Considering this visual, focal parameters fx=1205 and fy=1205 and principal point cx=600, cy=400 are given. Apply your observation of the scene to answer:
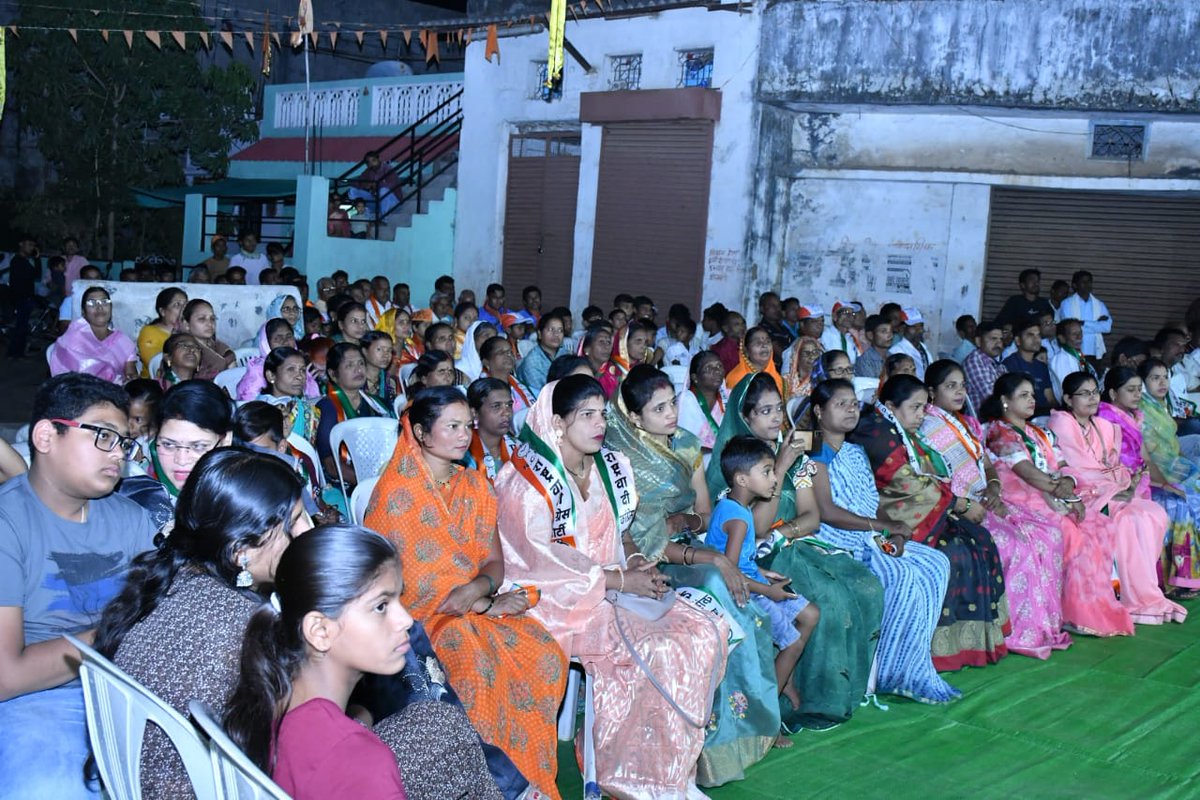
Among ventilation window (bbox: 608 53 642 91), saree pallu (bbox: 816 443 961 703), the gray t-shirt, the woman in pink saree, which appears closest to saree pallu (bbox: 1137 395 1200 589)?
the woman in pink saree

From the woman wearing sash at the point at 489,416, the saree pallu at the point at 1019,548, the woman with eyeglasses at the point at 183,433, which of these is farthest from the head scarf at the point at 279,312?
the woman with eyeglasses at the point at 183,433

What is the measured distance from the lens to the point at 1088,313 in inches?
432

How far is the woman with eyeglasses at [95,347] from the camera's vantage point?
7.14 metres

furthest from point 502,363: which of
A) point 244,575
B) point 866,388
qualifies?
point 244,575

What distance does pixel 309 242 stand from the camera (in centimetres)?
1426

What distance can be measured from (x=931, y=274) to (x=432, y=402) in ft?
28.8

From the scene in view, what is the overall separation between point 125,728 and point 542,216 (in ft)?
39.3

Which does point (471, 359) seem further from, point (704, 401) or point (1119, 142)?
point (1119, 142)

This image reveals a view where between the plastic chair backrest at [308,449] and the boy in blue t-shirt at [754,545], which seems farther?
the plastic chair backrest at [308,449]

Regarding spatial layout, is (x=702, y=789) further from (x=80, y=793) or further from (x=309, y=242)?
(x=309, y=242)

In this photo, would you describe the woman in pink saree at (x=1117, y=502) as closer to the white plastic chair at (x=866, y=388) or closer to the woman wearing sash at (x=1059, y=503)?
the woman wearing sash at (x=1059, y=503)

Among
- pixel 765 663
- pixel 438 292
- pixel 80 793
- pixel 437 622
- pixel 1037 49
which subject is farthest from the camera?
pixel 438 292

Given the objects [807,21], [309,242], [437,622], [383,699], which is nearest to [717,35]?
[807,21]

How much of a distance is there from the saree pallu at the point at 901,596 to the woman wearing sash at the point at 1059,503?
121 centimetres
